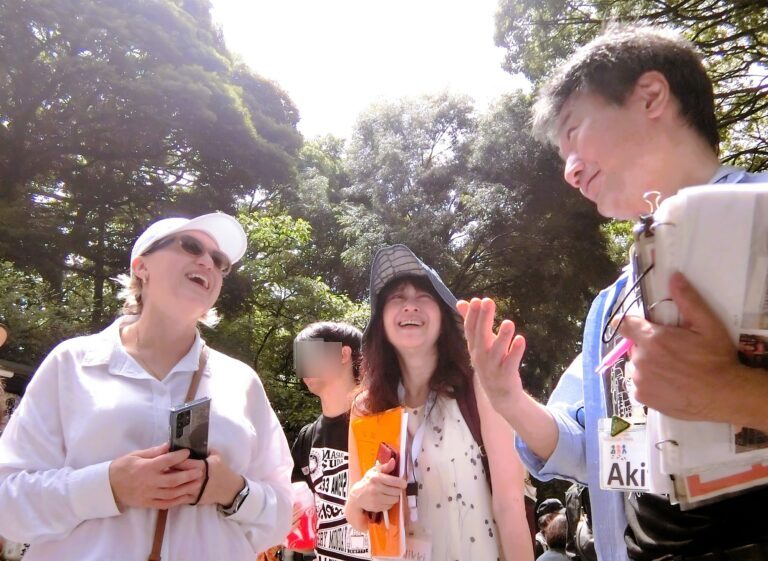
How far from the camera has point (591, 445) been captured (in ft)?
5.50

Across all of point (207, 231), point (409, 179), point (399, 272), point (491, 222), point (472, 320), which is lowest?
point (472, 320)

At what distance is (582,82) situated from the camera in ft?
5.64

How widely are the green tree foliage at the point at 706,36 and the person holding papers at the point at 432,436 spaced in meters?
7.36

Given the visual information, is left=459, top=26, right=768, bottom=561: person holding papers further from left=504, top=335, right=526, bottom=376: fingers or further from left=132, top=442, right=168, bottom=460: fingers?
left=132, top=442, right=168, bottom=460: fingers

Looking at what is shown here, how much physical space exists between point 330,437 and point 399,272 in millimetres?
1278

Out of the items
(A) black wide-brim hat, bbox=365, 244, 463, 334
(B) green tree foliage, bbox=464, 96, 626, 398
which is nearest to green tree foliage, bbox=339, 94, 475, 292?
(B) green tree foliage, bbox=464, 96, 626, 398

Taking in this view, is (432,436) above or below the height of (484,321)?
below

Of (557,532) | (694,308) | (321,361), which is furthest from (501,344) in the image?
(557,532)

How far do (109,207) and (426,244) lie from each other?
28.0ft

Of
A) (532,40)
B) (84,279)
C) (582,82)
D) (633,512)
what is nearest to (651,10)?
(532,40)

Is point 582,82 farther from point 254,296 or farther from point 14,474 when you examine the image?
point 254,296

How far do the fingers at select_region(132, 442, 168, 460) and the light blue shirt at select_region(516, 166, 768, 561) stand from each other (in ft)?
3.66

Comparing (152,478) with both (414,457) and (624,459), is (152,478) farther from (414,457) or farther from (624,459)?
(624,459)

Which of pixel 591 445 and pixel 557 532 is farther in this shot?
pixel 557 532
